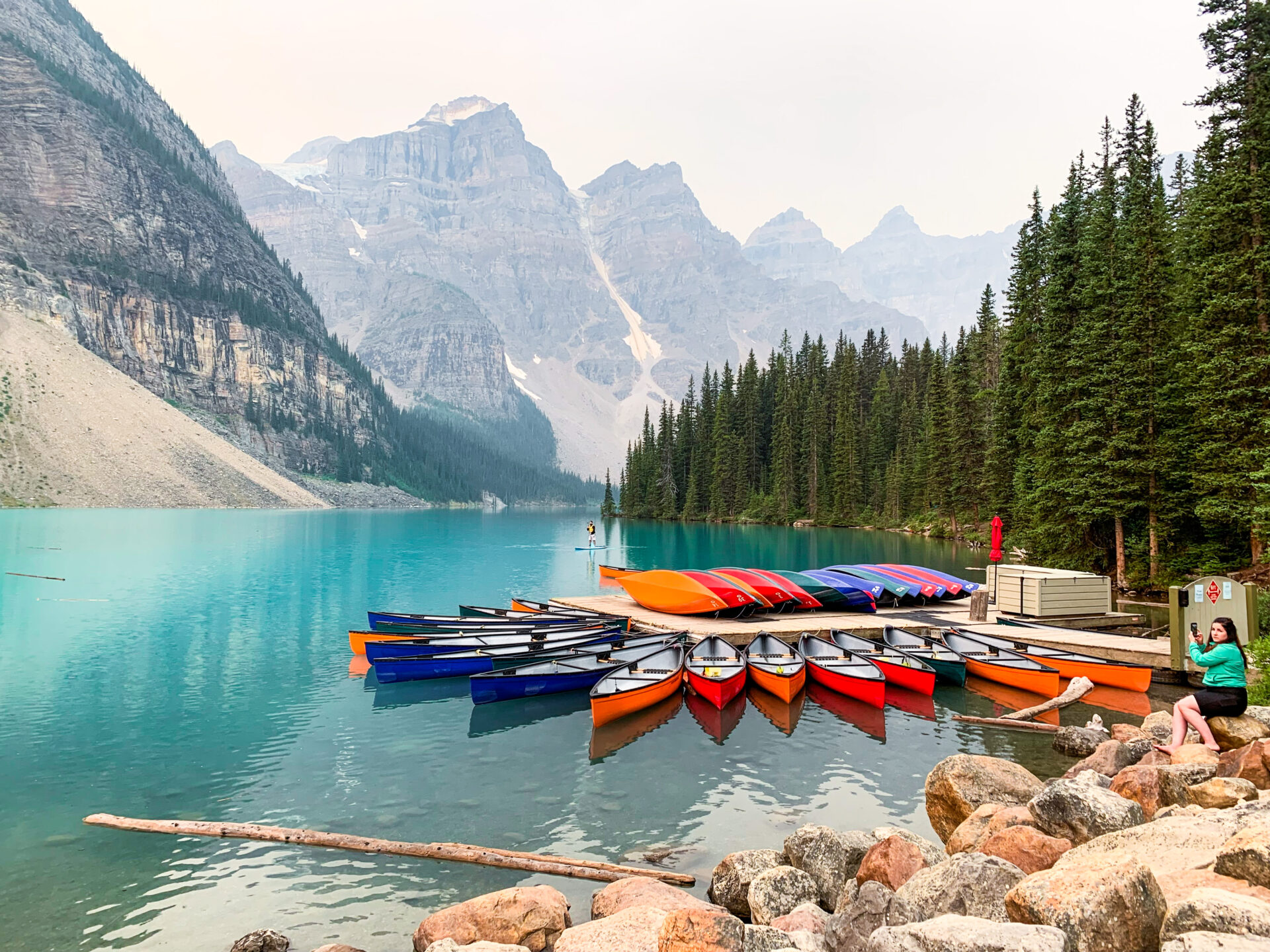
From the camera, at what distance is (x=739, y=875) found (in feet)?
31.4

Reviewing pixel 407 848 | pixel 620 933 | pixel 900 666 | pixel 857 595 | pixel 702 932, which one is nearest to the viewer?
pixel 702 932

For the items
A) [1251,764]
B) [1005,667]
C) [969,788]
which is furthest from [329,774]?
[1005,667]

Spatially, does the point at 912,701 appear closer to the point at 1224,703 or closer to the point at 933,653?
the point at 933,653

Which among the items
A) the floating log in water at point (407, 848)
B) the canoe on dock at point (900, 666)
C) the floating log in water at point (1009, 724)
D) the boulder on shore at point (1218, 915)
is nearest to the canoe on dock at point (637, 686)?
the canoe on dock at point (900, 666)

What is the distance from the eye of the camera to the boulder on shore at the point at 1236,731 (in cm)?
1126

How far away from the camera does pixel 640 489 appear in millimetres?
139250

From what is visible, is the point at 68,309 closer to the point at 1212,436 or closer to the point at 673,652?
the point at 673,652

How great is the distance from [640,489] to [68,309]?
413ft

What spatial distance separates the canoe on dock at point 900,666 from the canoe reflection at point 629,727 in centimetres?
638

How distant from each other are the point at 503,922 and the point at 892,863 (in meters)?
4.84

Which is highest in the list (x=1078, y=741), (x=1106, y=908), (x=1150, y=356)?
(x=1150, y=356)

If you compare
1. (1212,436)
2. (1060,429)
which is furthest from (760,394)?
(1212,436)

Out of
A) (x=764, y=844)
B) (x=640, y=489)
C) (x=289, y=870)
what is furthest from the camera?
(x=640, y=489)

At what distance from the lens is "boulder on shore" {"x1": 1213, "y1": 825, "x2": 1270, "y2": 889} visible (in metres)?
5.28
